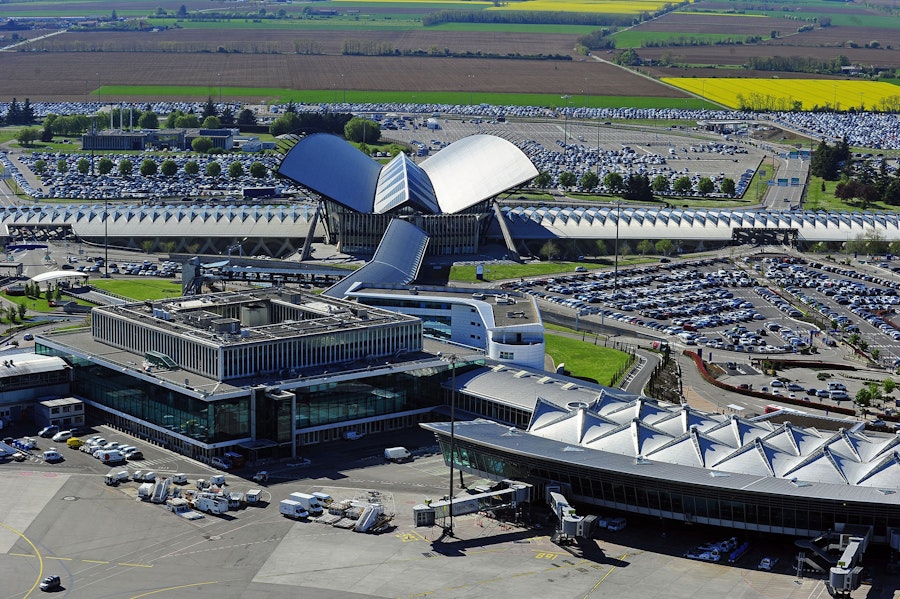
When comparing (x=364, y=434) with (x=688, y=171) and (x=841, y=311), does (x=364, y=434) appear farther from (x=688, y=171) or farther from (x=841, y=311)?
(x=688, y=171)

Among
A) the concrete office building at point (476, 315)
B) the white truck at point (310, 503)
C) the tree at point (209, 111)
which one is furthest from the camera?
the tree at point (209, 111)

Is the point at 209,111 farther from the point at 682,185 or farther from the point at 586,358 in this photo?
the point at 586,358

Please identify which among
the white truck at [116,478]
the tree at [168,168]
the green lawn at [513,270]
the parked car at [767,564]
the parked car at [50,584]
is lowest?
the green lawn at [513,270]

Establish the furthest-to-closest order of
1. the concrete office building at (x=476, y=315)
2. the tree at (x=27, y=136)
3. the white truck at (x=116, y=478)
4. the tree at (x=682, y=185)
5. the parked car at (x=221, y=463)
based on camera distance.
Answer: the tree at (x=27, y=136)
the tree at (x=682, y=185)
the concrete office building at (x=476, y=315)
the parked car at (x=221, y=463)
the white truck at (x=116, y=478)

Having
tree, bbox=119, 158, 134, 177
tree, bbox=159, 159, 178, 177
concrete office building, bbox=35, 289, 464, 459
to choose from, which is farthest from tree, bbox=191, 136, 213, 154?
concrete office building, bbox=35, 289, 464, 459

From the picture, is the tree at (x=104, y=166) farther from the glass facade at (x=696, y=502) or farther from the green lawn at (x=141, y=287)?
the glass facade at (x=696, y=502)

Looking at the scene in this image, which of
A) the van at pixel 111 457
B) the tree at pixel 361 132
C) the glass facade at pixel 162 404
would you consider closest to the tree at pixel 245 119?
the tree at pixel 361 132

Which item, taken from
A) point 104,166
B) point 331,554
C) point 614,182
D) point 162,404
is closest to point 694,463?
point 331,554
